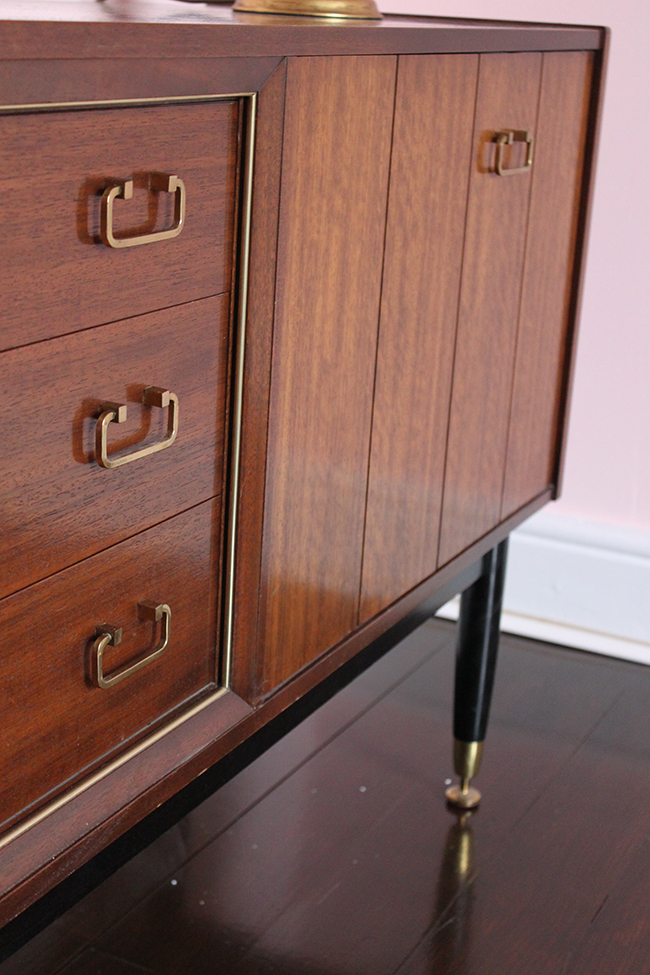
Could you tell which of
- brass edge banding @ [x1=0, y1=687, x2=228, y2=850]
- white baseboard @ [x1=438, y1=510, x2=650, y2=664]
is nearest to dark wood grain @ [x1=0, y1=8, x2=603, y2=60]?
brass edge banding @ [x1=0, y1=687, x2=228, y2=850]

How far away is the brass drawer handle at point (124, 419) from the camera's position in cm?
70

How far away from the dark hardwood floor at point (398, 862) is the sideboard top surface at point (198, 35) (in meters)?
0.90

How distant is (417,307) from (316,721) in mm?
855

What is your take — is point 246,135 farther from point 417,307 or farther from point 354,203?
point 417,307

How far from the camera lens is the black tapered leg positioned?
1502mm

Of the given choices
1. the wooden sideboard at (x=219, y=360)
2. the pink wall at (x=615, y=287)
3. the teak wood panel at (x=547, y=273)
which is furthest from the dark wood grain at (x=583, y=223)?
the pink wall at (x=615, y=287)

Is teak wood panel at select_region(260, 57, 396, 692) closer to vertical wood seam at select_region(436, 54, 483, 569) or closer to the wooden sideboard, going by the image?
the wooden sideboard

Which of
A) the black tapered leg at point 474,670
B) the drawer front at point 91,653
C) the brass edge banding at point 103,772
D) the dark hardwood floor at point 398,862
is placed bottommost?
the dark hardwood floor at point 398,862

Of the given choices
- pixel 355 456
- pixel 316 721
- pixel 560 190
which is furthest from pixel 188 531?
pixel 316 721

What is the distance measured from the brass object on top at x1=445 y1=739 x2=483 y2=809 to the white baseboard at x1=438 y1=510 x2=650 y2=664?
55 cm

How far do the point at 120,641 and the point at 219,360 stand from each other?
0.20 m

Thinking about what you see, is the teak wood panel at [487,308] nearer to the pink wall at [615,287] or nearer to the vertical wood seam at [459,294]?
the vertical wood seam at [459,294]

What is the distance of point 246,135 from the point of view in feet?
2.56

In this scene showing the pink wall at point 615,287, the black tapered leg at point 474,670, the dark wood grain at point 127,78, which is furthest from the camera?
the pink wall at point 615,287
